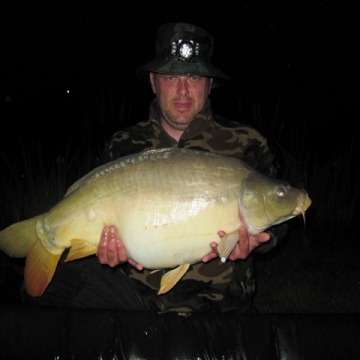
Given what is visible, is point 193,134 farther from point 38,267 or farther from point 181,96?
point 38,267

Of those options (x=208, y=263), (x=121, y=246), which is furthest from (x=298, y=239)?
(x=121, y=246)

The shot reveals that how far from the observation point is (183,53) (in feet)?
6.02

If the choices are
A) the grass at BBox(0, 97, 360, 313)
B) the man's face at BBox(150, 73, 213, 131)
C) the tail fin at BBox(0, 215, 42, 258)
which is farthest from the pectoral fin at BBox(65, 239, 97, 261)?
the grass at BBox(0, 97, 360, 313)

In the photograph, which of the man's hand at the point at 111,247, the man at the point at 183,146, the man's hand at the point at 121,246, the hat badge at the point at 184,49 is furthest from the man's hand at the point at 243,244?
the hat badge at the point at 184,49

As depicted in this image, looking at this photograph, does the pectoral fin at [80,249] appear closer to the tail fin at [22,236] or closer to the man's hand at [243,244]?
the tail fin at [22,236]

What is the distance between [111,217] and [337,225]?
3213 mm

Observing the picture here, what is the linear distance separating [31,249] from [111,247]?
0.94ft

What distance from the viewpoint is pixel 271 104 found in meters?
13.6

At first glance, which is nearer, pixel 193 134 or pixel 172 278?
pixel 172 278

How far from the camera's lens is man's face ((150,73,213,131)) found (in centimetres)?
186

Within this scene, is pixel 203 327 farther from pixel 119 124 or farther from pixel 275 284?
pixel 119 124

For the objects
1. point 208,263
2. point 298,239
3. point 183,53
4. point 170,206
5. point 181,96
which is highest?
point 183,53

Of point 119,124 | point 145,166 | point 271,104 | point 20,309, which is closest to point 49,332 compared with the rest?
point 20,309

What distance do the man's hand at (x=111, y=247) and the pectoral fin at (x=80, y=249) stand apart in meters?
0.03
